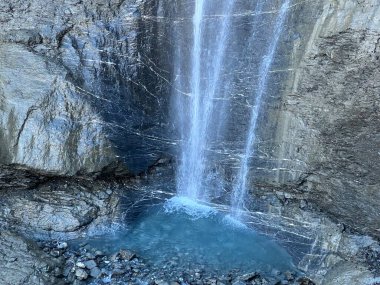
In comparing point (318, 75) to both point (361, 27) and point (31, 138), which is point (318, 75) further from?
point (31, 138)

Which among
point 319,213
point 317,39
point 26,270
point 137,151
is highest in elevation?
point 317,39

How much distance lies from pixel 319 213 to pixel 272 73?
2.20 metres

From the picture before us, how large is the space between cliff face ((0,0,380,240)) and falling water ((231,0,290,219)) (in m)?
0.11

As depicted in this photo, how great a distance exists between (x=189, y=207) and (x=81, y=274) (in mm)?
2191

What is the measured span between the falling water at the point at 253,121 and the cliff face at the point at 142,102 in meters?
0.11

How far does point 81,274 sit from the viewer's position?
590cm

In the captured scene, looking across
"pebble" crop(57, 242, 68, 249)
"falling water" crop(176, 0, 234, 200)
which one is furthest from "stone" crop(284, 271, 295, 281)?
"pebble" crop(57, 242, 68, 249)

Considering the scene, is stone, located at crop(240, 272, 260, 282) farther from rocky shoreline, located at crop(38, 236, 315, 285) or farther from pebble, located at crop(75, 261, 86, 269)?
pebble, located at crop(75, 261, 86, 269)

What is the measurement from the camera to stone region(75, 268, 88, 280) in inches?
231

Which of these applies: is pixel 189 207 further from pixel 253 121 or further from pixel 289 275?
pixel 289 275

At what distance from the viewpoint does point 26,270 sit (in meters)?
5.62

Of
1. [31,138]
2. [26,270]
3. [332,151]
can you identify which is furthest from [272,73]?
[26,270]

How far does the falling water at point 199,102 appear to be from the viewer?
6.81 metres

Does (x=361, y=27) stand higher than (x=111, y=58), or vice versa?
(x=361, y=27)
